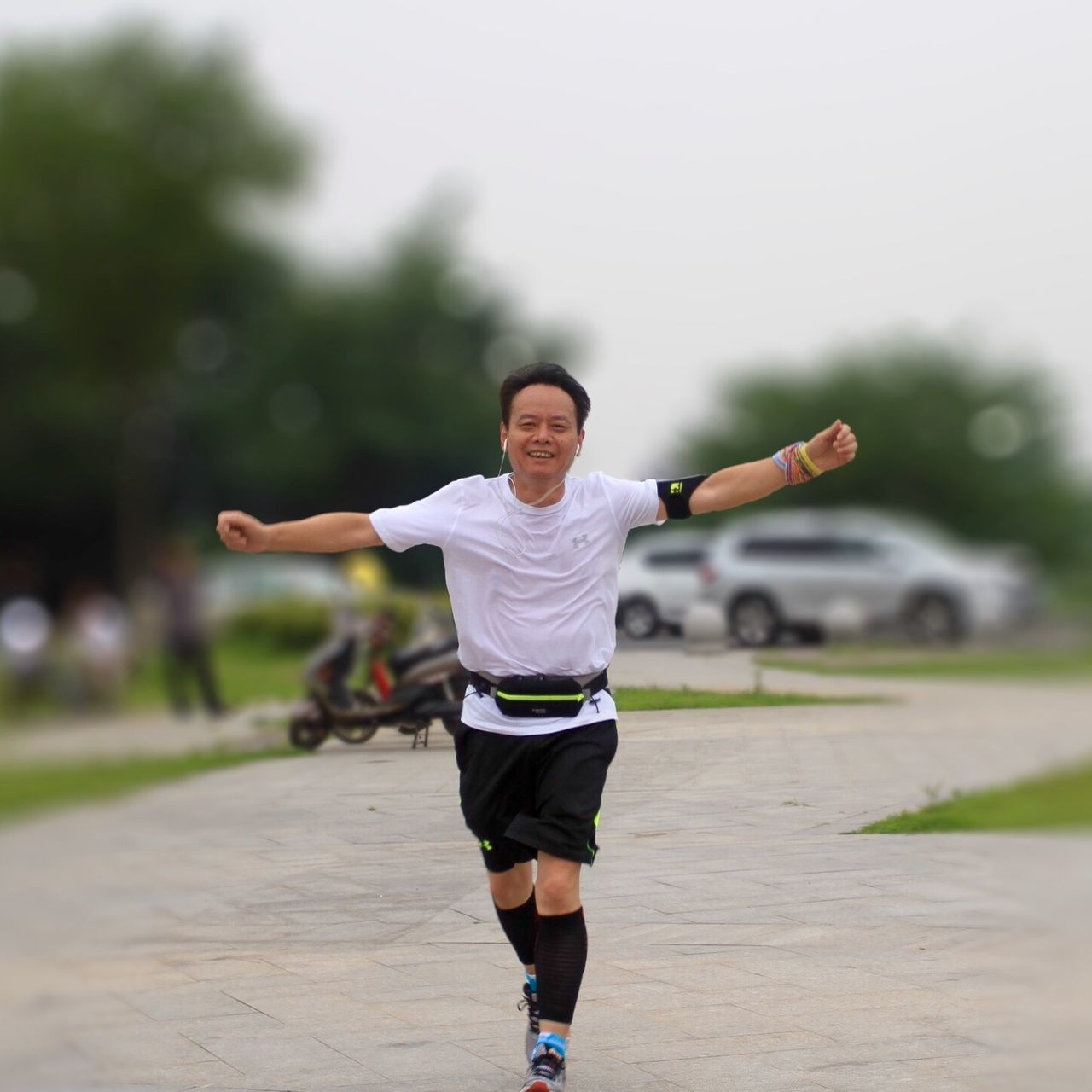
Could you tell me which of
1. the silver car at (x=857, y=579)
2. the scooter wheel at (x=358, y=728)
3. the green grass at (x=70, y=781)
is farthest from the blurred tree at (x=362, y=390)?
the green grass at (x=70, y=781)

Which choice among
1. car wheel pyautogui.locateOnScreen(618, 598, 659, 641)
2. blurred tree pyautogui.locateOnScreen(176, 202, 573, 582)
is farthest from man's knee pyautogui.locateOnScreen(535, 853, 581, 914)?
blurred tree pyautogui.locateOnScreen(176, 202, 573, 582)

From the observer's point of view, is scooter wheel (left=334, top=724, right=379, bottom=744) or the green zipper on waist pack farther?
scooter wheel (left=334, top=724, right=379, bottom=744)

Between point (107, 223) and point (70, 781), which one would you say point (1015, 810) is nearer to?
point (70, 781)

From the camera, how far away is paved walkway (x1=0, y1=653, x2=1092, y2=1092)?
3246mm

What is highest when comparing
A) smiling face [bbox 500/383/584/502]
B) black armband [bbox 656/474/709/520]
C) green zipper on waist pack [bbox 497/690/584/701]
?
smiling face [bbox 500/383/584/502]

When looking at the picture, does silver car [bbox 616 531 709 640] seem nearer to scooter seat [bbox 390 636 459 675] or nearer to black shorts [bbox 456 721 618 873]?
scooter seat [bbox 390 636 459 675]

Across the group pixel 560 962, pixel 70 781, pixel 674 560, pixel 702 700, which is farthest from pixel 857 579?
pixel 70 781

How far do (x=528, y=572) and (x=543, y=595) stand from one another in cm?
6

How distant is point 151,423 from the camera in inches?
171

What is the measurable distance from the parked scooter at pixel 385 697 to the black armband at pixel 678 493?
0.77 meters

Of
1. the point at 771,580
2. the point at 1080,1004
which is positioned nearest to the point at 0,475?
the point at 771,580

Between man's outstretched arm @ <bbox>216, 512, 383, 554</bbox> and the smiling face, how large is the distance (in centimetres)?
38

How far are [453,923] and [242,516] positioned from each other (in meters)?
1.32

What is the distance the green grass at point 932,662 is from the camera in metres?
3.81
